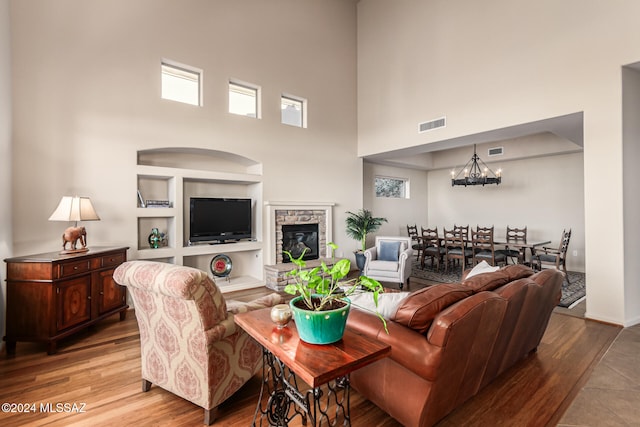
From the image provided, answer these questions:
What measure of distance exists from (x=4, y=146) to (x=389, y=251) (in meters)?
5.58

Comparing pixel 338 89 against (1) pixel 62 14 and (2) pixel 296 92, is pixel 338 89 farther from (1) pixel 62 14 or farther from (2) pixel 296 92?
(1) pixel 62 14

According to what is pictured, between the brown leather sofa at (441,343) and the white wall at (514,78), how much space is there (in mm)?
2409

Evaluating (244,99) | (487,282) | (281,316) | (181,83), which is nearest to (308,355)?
(281,316)

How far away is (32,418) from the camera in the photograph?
2090 mm

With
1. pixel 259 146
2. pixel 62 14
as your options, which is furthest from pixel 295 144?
pixel 62 14

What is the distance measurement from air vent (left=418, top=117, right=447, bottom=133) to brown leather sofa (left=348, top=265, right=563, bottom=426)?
3.93m

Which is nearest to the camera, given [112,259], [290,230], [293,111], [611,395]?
[611,395]

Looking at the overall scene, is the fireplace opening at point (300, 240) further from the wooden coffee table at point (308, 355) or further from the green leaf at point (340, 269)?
the green leaf at point (340, 269)

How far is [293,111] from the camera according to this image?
6453 mm

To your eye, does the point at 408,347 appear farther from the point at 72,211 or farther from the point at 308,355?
the point at 72,211

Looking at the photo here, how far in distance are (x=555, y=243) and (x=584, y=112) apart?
4.40 meters

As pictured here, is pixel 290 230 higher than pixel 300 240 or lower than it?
higher

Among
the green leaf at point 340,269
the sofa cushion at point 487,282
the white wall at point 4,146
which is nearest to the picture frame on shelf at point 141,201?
the white wall at point 4,146

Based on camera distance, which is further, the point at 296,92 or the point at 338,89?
the point at 338,89
